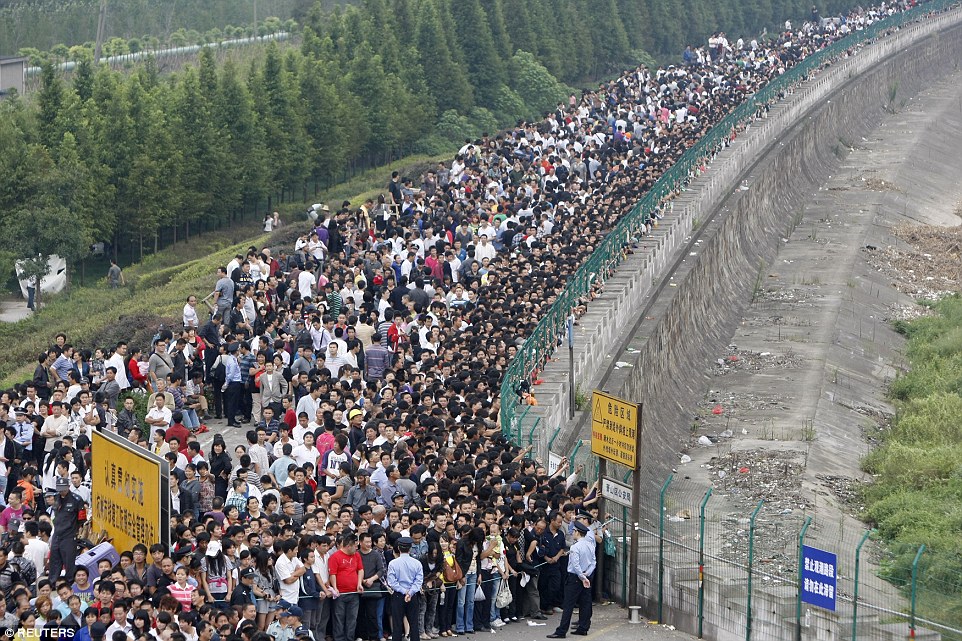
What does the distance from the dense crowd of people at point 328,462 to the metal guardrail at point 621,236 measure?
10.4 inches

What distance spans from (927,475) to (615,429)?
1046cm

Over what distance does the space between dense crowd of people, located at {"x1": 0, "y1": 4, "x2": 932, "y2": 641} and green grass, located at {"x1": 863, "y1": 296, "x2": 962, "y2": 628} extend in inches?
151

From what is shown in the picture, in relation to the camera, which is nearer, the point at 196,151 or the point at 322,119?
the point at 196,151

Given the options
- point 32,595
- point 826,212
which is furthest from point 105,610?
point 826,212

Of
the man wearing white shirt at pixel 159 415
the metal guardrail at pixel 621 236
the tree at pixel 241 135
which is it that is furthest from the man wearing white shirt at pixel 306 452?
the tree at pixel 241 135

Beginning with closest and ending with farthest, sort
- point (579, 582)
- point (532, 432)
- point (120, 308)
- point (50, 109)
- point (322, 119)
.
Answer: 1. point (579, 582)
2. point (532, 432)
3. point (120, 308)
4. point (50, 109)
5. point (322, 119)

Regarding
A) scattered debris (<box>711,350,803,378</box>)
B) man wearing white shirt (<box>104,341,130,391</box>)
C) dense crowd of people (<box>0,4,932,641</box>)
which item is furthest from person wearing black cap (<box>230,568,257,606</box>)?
scattered debris (<box>711,350,803,378</box>)

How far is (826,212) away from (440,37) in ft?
47.7

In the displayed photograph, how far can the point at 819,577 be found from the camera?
15.9 meters

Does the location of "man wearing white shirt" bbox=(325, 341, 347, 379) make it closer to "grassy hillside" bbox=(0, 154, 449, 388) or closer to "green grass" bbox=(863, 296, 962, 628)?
"green grass" bbox=(863, 296, 962, 628)

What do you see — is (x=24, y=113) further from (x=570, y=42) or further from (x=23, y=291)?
(x=570, y=42)

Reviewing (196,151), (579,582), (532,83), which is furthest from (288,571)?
(532,83)

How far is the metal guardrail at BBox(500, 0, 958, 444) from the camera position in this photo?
65.9 ft
